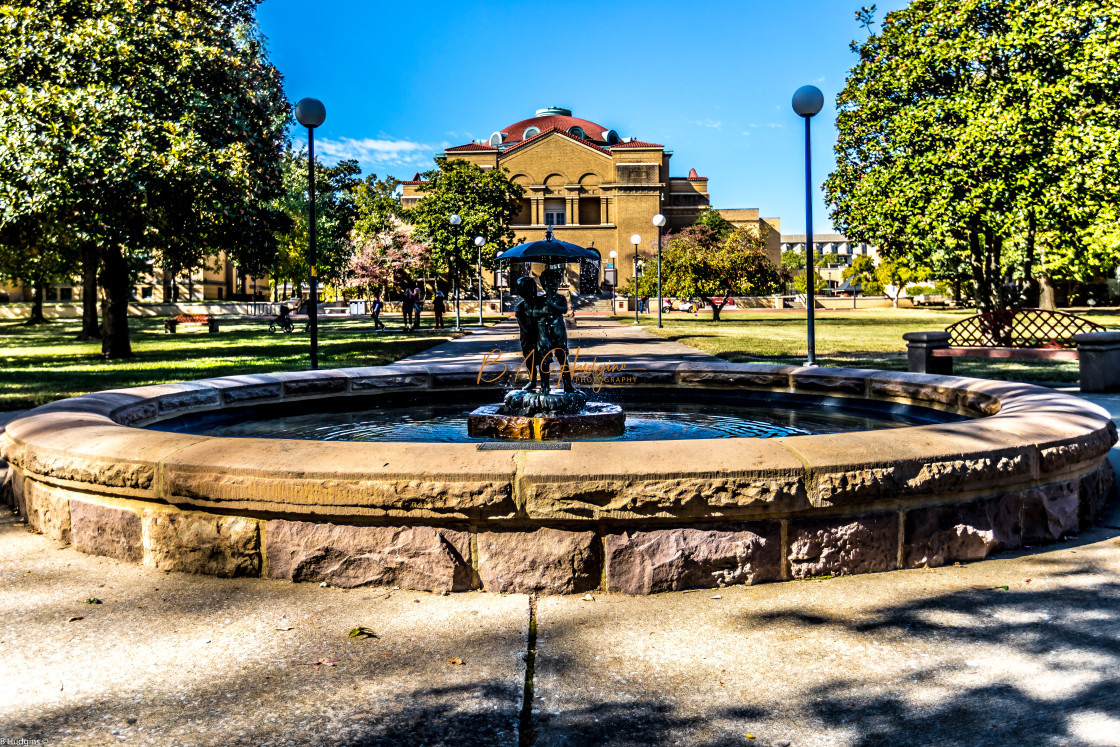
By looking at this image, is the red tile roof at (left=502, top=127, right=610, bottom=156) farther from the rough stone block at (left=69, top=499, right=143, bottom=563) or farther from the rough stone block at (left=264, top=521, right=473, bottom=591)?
the rough stone block at (left=264, top=521, right=473, bottom=591)

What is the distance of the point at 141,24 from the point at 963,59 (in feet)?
78.5

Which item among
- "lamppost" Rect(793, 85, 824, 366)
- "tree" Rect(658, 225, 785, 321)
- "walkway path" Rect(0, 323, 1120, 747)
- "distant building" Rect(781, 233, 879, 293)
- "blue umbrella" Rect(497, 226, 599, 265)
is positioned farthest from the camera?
"distant building" Rect(781, 233, 879, 293)

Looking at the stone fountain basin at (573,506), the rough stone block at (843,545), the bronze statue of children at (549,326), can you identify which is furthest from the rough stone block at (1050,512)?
Result: the bronze statue of children at (549,326)

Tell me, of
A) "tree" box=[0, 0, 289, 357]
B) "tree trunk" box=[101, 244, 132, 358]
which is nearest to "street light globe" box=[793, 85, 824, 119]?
"tree" box=[0, 0, 289, 357]

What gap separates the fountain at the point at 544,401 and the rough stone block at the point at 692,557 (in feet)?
9.32

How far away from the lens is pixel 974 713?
2.56 metres

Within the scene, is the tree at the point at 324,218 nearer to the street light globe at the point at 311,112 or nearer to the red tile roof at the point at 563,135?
the red tile roof at the point at 563,135

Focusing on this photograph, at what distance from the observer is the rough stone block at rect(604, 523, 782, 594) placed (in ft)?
12.1

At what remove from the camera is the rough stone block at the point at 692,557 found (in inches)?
145

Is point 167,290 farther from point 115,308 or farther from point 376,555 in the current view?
point 376,555

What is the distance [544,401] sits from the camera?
22.2ft

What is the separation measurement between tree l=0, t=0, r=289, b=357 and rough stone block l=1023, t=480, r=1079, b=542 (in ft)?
57.8

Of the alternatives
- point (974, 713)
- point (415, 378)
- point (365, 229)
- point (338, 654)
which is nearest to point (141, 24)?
point (415, 378)

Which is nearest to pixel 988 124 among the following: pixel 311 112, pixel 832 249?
pixel 311 112
